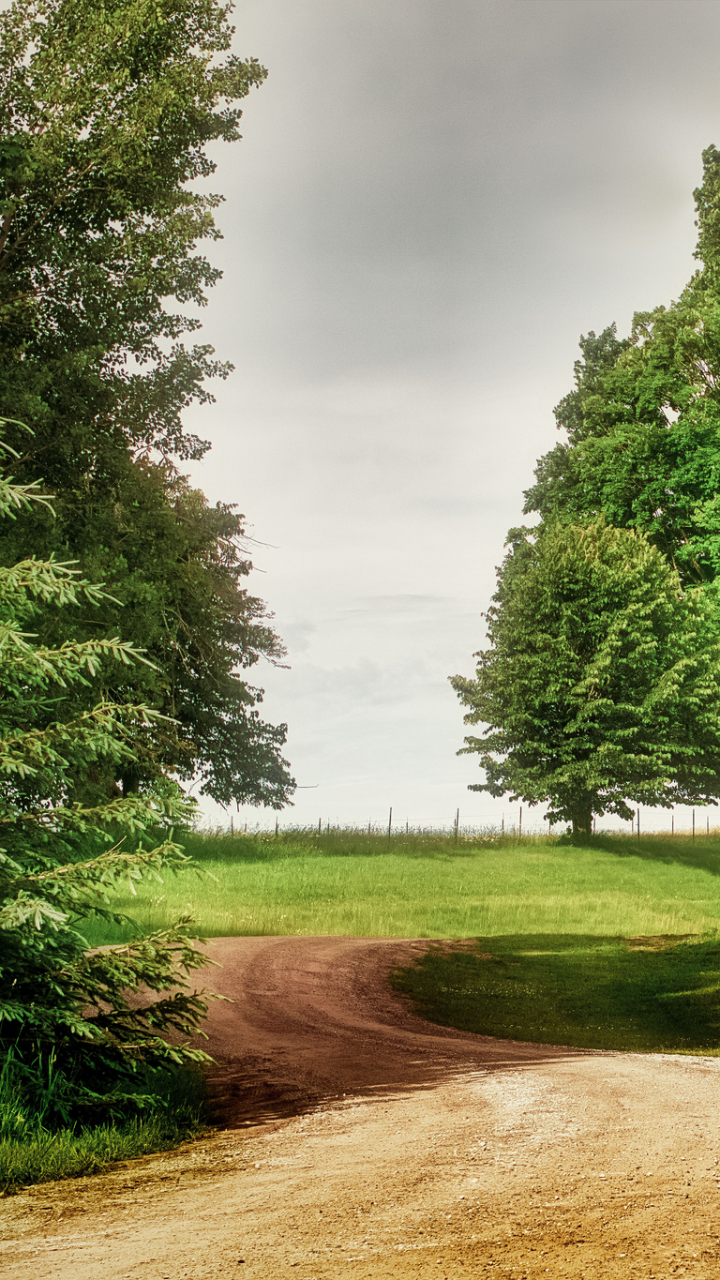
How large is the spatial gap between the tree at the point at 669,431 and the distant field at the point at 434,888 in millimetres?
11741

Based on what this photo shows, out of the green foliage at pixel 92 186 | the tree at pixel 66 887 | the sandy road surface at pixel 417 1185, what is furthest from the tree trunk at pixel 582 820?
the tree at pixel 66 887

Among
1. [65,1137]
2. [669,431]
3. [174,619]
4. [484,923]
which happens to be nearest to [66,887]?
[65,1137]

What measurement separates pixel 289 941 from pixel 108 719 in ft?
40.2

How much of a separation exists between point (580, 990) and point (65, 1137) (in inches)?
471

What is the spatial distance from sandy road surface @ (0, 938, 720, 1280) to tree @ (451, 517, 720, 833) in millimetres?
24792

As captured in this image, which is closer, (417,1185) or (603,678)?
(417,1185)

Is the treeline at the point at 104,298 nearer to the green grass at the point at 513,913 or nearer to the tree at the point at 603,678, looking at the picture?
the green grass at the point at 513,913

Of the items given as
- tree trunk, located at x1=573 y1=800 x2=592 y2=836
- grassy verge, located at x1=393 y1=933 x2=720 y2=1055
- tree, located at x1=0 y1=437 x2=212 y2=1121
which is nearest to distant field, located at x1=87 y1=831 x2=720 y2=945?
tree trunk, located at x1=573 y1=800 x2=592 y2=836

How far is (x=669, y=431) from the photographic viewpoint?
33656 mm

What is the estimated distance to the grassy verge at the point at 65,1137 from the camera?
21.9 ft

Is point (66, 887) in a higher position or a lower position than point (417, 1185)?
higher

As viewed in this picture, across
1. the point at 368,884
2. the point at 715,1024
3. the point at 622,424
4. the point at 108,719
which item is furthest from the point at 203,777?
the point at 108,719

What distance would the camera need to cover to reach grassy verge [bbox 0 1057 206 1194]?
21.9 ft

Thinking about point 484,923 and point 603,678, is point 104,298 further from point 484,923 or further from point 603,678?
point 603,678
